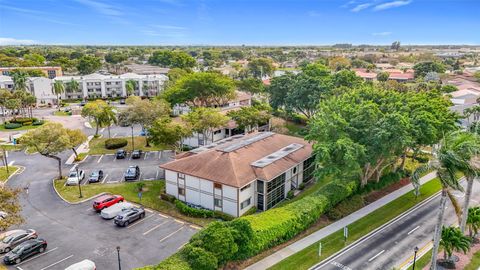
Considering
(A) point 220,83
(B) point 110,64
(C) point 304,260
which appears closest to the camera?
(C) point 304,260

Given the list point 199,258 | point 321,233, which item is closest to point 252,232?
point 199,258

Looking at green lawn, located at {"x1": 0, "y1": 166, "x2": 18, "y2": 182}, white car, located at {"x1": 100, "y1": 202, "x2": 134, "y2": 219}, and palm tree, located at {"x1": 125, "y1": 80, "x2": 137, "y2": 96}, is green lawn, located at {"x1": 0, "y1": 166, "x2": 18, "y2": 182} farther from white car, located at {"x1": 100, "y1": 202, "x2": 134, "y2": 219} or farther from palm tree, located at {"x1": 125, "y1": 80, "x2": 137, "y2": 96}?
palm tree, located at {"x1": 125, "y1": 80, "x2": 137, "y2": 96}

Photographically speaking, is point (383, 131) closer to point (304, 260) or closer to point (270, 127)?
point (304, 260)

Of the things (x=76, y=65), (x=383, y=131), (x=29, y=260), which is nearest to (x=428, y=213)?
(x=383, y=131)

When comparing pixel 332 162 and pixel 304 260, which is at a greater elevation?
pixel 332 162

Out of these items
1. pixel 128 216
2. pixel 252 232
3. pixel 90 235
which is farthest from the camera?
pixel 128 216

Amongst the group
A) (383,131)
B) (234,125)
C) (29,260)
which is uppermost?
(383,131)

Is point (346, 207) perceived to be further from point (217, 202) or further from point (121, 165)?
point (121, 165)

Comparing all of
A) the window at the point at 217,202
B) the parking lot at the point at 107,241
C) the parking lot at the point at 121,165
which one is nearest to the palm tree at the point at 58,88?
the parking lot at the point at 121,165
